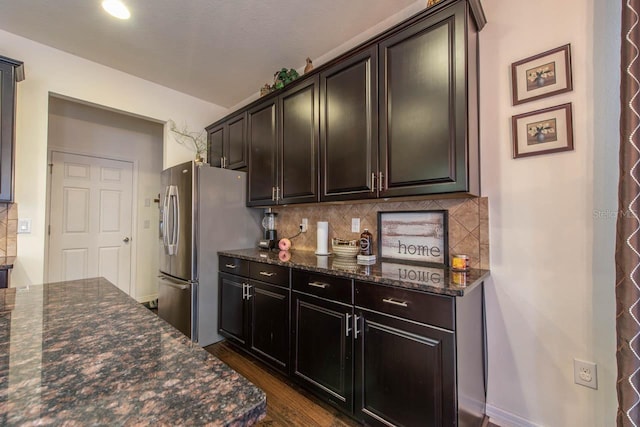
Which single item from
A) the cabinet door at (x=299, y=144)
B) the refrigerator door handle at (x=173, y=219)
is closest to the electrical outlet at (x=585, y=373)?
the cabinet door at (x=299, y=144)

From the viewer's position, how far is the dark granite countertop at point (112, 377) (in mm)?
431

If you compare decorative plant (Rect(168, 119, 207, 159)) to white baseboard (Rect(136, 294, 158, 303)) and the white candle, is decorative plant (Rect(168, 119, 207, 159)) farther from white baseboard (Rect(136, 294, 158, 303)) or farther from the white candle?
white baseboard (Rect(136, 294, 158, 303))

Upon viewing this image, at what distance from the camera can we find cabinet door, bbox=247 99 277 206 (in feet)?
8.33

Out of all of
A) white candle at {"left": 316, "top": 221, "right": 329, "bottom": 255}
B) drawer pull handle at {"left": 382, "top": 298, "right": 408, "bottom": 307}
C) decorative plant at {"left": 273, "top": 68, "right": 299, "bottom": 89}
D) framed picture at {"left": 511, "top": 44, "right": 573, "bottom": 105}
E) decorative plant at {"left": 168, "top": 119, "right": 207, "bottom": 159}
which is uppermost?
decorative plant at {"left": 273, "top": 68, "right": 299, "bottom": 89}

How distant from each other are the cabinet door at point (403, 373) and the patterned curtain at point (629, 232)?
63 centimetres

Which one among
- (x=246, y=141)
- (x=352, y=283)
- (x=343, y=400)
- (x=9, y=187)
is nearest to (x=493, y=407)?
(x=343, y=400)

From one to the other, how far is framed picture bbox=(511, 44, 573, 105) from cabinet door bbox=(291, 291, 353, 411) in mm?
1567

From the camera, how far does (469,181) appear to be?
4.87 ft

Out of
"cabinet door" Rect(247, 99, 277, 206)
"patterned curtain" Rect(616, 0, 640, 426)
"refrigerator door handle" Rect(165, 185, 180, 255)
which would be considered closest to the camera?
"patterned curtain" Rect(616, 0, 640, 426)

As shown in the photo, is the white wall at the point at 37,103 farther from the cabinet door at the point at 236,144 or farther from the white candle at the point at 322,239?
the white candle at the point at 322,239

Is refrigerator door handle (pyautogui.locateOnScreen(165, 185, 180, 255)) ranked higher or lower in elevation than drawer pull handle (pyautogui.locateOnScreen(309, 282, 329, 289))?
higher

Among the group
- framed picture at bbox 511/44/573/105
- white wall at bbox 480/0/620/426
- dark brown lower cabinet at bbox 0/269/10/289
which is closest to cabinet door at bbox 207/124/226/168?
dark brown lower cabinet at bbox 0/269/10/289

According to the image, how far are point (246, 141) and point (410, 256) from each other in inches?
75.4

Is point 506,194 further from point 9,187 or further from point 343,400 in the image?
point 9,187
